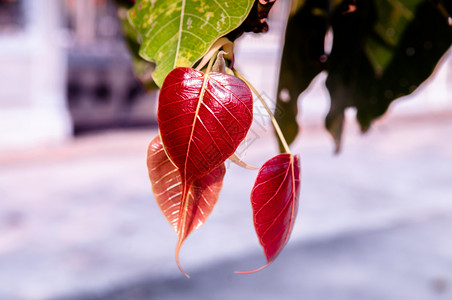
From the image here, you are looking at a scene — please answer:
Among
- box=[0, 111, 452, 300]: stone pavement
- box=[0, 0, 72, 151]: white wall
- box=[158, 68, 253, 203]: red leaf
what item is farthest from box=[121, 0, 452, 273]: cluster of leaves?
box=[0, 0, 72, 151]: white wall

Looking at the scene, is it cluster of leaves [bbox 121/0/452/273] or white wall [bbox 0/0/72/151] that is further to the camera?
white wall [bbox 0/0/72/151]

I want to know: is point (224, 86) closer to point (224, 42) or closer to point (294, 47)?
point (224, 42)

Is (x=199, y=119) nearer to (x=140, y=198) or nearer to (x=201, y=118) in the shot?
(x=201, y=118)

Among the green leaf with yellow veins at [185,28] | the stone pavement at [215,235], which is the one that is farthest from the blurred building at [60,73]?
the green leaf with yellow veins at [185,28]

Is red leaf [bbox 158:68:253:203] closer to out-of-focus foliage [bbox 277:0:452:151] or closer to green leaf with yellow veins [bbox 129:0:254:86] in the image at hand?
green leaf with yellow veins [bbox 129:0:254:86]

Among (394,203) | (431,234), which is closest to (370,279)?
(431,234)

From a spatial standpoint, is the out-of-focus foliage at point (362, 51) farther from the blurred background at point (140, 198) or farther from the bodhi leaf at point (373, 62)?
the blurred background at point (140, 198)
